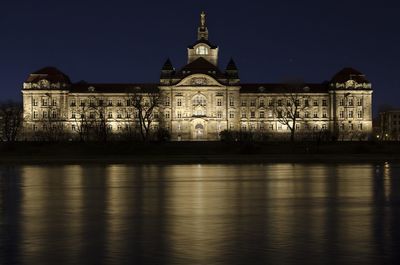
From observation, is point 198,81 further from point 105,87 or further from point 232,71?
point 105,87

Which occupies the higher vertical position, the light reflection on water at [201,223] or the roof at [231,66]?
the roof at [231,66]

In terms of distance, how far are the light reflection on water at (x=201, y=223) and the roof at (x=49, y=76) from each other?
112 m

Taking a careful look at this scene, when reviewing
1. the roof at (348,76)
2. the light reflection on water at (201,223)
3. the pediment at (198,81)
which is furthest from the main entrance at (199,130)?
the light reflection on water at (201,223)

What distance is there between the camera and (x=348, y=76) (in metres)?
141

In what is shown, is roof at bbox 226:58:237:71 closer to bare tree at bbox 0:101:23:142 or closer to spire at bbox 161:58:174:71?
spire at bbox 161:58:174:71

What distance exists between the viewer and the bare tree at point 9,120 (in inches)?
3930

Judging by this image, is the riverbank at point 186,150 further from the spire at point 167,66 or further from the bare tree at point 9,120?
the spire at point 167,66

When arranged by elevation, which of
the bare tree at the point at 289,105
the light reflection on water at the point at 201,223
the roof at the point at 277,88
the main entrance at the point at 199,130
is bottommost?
the light reflection on water at the point at 201,223

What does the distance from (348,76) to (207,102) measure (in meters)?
31.3

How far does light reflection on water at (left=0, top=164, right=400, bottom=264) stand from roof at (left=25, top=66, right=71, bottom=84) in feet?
367

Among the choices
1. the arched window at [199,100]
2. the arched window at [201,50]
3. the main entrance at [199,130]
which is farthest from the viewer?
the arched window at [201,50]

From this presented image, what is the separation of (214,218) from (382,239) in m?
5.37

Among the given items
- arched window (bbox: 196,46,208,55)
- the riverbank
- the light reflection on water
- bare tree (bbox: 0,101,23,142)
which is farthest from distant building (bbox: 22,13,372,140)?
the light reflection on water

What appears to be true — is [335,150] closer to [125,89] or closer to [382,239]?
[382,239]
